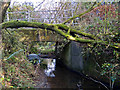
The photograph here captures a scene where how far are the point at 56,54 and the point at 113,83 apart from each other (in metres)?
7.04

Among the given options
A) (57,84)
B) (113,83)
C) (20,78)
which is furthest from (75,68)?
(20,78)

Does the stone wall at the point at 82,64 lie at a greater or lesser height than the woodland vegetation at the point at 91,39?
lesser

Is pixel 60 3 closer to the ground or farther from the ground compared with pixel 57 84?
farther from the ground

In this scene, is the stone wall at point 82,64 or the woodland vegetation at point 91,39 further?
the stone wall at point 82,64

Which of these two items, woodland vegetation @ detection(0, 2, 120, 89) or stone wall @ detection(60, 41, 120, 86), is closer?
woodland vegetation @ detection(0, 2, 120, 89)

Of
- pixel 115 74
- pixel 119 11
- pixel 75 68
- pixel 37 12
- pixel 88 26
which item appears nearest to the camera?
pixel 115 74

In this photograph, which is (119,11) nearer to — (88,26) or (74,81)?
(88,26)

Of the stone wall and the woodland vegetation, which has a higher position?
the woodland vegetation

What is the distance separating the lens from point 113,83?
5172 millimetres

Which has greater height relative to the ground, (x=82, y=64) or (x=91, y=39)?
(x=91, y=39)

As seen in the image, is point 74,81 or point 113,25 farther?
point 74,81

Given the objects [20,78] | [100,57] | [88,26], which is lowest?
[20,78]

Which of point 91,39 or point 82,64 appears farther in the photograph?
point 82,64

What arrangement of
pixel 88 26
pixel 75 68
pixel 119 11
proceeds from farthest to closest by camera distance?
1. pixel 75 68
2. pixel 88 26
3. pixel 119 11
